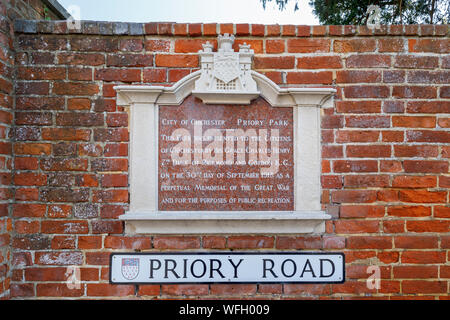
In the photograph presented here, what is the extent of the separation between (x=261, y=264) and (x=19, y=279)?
1.49 metres

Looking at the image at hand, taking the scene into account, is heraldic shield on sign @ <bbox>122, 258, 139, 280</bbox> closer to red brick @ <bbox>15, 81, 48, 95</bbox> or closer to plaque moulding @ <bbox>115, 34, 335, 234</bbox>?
plaque moulding @ <bbox>115, 34, 335, 234</bbox>

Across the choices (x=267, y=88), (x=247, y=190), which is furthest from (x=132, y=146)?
(x=267, y=88)

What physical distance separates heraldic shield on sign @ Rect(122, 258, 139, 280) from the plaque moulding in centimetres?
18

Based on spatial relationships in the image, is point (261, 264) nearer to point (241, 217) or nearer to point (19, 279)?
point (241, 217)

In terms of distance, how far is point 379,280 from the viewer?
6.91ft

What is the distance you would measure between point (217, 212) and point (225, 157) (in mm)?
344

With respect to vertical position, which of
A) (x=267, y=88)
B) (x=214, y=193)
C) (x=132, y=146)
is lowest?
(x=214, y=193)

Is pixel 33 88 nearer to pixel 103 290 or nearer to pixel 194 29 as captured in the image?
pixel 194 29

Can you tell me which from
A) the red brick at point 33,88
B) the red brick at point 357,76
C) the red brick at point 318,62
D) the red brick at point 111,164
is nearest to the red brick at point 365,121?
the red brick at point 357,76

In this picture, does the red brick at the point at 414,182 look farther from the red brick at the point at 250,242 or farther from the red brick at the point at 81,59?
the red brick at the point at 81,59

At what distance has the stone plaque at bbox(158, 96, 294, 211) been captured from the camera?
2092 millimetres

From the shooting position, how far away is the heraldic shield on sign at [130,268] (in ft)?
6.81

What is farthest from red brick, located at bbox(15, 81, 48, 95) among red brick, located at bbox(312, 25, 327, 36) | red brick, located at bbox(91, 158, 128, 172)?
red brick, located at bbox(312, 25, 327, 36)

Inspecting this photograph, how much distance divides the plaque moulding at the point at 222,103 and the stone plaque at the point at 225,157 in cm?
4
